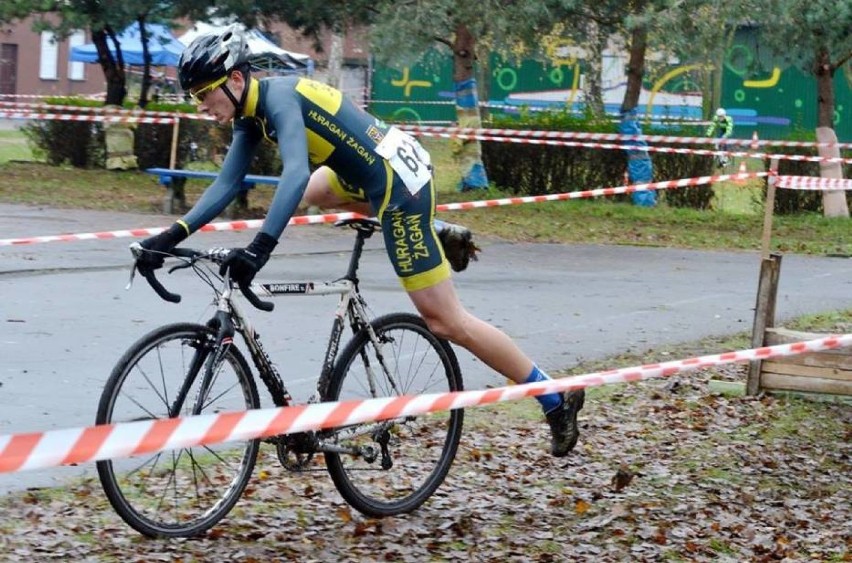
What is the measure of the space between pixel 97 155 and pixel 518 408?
18326mm

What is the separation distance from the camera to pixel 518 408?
8.62 metres

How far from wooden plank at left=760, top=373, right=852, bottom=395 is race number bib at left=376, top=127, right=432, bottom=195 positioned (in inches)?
139

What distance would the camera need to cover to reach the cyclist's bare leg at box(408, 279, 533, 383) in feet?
20.2

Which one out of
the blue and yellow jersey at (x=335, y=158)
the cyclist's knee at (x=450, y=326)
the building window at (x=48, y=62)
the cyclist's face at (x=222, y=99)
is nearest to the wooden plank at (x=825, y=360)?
the cyclist's knee at (x=450, y=326)

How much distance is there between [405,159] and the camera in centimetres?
600

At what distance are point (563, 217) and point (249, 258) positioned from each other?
53.7 ft

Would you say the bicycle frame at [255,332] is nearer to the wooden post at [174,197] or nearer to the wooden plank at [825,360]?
the wooden plank at [825,360]

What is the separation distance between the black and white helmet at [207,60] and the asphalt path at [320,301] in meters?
1.45

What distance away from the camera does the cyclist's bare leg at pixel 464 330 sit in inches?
242

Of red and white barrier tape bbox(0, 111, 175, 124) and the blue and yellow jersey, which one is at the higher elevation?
the blue and yellow jersey

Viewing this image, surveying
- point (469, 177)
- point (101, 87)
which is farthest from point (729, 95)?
point (101, 87)

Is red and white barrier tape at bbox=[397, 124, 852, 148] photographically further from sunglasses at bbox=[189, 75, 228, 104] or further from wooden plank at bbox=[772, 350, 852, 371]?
sunglasses at bbox=[189, 75, 228, 104]

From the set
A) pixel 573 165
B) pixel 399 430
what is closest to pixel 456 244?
pixel 399 430

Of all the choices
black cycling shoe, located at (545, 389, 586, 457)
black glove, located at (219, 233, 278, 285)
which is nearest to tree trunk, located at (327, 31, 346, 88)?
black cycling shoe, located at (545, 389, 586, 457)
